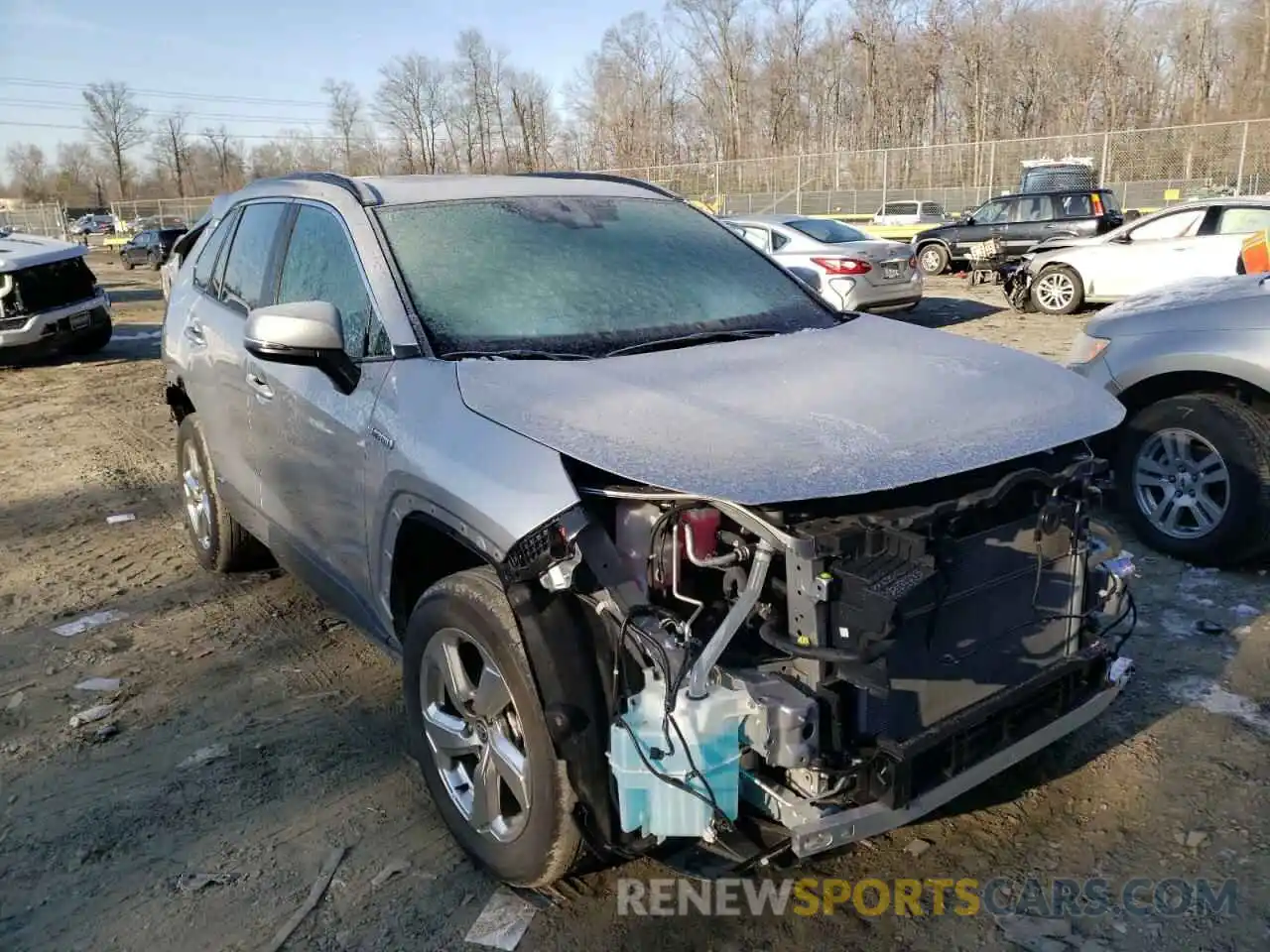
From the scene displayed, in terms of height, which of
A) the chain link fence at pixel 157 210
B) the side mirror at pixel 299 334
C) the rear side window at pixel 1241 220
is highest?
the chain link fence at pixel 157 210

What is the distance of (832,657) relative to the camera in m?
2.21

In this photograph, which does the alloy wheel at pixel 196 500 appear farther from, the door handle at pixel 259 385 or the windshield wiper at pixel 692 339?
the windshield wiper at pixel 692 339

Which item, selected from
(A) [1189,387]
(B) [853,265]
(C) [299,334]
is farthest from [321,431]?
(B) [853,265]

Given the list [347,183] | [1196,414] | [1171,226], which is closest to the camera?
[347,183]

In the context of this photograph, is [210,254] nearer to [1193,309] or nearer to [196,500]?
[196,500]

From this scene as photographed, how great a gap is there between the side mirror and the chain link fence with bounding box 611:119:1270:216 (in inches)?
1071

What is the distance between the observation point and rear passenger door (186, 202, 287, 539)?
4129 millimetres

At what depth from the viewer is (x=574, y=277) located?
3416 mm

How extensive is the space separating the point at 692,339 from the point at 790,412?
2.44 ft

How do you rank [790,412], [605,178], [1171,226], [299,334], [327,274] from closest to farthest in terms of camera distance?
[790,412] < [299,334] < [327,274] < [605,178] < [1171,226]

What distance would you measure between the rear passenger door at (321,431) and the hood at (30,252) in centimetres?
970

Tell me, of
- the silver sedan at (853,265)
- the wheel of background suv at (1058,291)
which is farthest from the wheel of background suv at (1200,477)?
the wheel of background suv at (1058,291)

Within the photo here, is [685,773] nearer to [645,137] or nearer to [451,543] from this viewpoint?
[451,543]

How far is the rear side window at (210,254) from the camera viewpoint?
4.75 meters
